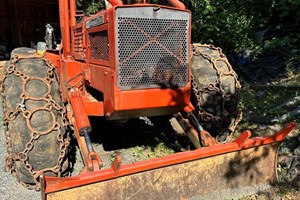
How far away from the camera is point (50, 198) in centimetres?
273

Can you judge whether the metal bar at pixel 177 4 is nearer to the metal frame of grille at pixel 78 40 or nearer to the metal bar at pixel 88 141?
the metal frame of grille at pixel 78 40

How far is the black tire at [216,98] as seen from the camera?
4.19 metres

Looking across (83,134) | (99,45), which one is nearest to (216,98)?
(99,45)

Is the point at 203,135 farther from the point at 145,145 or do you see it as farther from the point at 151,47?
the point at 145,145

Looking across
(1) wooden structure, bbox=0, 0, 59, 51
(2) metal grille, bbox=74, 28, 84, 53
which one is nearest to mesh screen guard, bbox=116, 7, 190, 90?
(2) metal grille, bbox=74, 28, 84, 53

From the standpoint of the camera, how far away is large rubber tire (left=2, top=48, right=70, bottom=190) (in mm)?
3365

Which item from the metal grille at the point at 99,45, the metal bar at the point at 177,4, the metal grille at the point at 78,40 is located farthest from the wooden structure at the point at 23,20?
the metal bar at the point at 177,4

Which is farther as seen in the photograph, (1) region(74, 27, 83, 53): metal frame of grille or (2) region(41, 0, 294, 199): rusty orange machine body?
(1) region(74, 27, 83, 53): metal frame of grille

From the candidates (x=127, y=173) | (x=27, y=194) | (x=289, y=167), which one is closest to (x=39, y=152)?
(x=27, y=194)

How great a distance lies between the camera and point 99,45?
3688mm

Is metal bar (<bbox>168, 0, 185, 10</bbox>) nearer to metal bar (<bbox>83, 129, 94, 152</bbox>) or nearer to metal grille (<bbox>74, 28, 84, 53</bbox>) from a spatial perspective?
metal grille (<bbox>74, 28, 84, 53</bbox>)

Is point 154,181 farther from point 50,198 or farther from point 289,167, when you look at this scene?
point 289,167

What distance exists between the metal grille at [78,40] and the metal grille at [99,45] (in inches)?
15.1

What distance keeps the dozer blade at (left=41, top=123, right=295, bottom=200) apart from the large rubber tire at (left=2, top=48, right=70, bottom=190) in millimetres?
692
